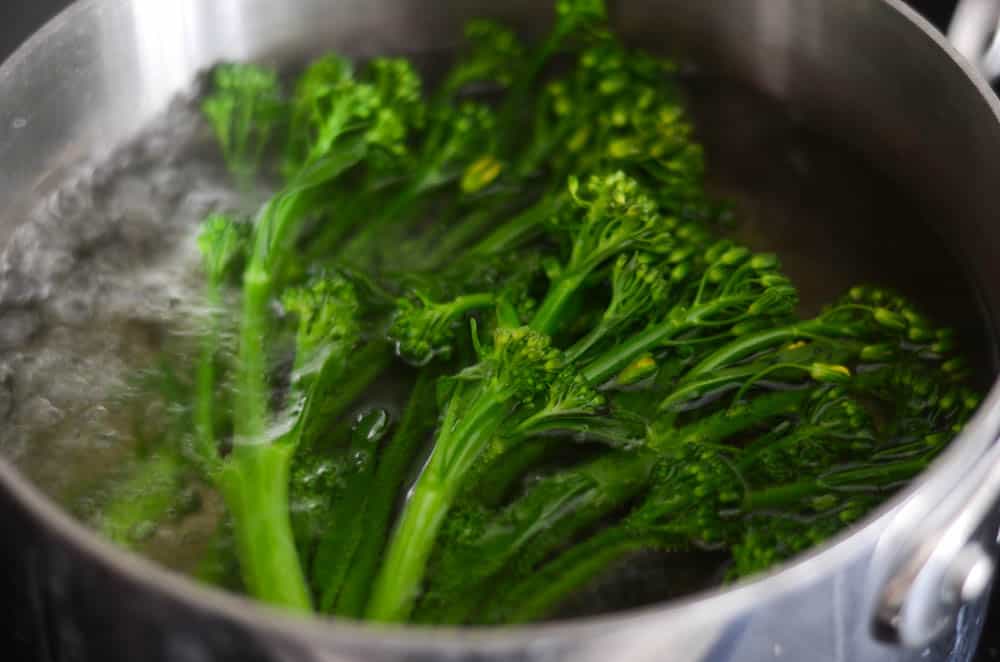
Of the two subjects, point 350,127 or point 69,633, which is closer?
point 69,633

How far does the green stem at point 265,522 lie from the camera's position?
3.30 feet

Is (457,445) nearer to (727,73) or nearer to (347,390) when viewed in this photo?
(347,390)

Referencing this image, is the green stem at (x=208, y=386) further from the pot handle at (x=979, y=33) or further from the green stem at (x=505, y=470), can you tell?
the pot handle at (x=979, y=33)

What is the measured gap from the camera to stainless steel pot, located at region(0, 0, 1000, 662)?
2.41ft

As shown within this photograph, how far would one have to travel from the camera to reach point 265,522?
1.04 m

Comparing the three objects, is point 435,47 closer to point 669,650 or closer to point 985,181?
point 985,181

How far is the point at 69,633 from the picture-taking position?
869mm

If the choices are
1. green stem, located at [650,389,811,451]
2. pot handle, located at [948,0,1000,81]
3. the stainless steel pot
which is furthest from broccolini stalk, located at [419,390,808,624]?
pot handle, located at [948,0,1000,81]

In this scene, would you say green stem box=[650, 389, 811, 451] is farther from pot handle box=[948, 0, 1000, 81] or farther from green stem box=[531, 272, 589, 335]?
pot handle box=[948, 0, 1000, 81]

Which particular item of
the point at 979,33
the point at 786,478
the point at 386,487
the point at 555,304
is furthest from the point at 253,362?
the point at 979,33

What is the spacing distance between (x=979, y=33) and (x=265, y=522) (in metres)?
0.87

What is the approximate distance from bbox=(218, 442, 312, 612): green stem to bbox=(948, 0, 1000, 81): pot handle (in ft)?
2.61

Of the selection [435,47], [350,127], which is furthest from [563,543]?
[435,47]

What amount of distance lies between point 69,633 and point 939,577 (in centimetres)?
61
